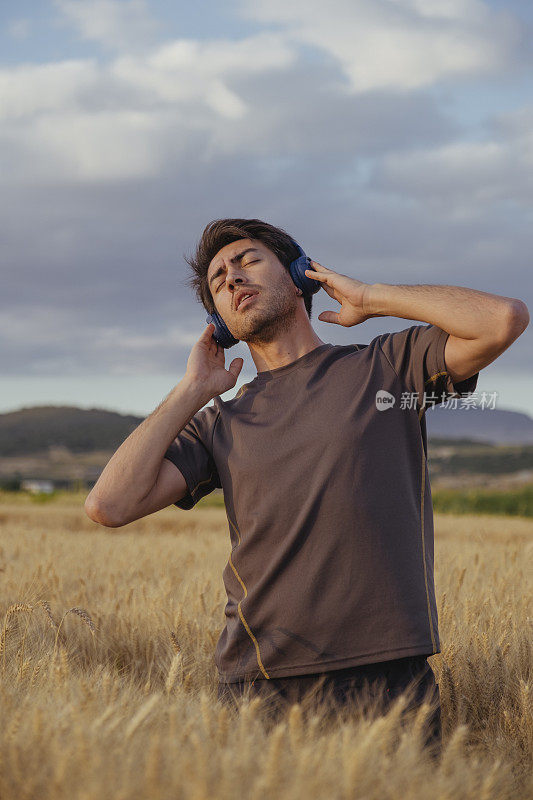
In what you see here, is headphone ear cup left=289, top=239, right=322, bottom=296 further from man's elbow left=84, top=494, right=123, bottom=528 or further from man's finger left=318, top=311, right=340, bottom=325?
man's elbow left=84, top=494, right=123, bottom=528

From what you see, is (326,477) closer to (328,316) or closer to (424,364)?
(424,364)

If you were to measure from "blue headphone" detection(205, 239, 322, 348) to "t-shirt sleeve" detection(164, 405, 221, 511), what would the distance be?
1.11 ft

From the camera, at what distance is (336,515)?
2.60 m

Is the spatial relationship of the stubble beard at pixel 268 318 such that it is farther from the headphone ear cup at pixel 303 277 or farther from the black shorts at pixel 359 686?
the black shorts at pixel 359 686

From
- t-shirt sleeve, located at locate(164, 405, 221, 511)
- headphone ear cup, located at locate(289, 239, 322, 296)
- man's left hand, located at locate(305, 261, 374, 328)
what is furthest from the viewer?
headphone ear cup, located at locate(289, 239, 322, 296)

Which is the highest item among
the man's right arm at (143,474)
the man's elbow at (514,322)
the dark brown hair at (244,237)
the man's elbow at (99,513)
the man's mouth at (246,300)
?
the dark brown hair at (244,237)

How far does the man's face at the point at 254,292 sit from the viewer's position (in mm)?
3152

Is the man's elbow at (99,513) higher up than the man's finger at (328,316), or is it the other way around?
the man's finger at (328,316)

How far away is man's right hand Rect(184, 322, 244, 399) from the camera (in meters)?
3.21

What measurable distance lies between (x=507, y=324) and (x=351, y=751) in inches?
63.2

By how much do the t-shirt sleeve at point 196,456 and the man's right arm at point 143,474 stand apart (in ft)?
0.13

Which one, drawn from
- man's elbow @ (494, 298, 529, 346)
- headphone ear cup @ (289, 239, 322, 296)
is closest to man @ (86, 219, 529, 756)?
man's elbow @ (494, 298, 529, 346)

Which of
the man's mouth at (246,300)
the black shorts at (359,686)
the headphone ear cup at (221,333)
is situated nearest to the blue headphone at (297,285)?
the headphone ear cup at (221,333)

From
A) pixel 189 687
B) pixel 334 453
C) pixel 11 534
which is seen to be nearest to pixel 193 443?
pixel 334 453
